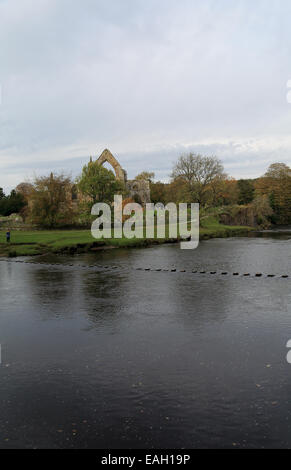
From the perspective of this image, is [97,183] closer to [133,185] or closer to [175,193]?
[175,193]

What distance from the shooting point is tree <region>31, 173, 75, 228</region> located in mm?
50094

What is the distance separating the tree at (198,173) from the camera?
6444 centimetres

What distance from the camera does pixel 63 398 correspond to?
7000 mm

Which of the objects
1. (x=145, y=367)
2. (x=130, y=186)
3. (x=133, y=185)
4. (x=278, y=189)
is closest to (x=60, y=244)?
(x=145, y=367)

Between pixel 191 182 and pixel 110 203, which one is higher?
pixel 191 182

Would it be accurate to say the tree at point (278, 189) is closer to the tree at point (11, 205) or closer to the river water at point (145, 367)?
the tree at point (11, 205)

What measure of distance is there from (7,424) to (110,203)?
48835 millimetres

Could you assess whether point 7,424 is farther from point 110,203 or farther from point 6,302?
point 110,203

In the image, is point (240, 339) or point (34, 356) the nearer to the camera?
point (34, 356)

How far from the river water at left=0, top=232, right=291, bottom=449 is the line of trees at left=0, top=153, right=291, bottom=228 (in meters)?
35.4

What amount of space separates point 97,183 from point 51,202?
6663mm

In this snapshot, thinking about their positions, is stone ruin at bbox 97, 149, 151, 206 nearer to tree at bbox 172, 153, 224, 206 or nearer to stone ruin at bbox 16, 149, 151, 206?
stone ruin at bbox 16, 149, 151, 206

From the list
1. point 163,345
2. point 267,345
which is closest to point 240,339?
point 267,345

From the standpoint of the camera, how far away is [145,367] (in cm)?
822
